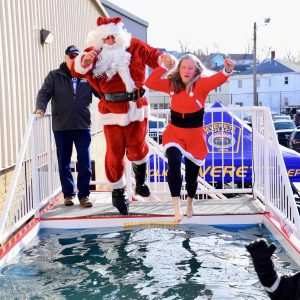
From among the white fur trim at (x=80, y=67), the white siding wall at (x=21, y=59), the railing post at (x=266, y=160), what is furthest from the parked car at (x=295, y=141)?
the white fur trim at (x=80, y=67)

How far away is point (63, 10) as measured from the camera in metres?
8.92

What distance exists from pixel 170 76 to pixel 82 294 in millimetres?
1962

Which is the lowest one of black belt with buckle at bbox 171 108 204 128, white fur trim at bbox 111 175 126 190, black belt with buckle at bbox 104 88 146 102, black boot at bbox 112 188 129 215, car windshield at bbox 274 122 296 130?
car windshield at bbox 274 122 296 130

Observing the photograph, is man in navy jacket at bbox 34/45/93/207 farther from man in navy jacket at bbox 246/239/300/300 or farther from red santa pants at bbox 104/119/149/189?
man in navy jacket at bbox 246/239/300/300

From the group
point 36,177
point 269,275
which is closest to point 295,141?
point 36,177

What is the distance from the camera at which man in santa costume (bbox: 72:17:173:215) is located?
4.28m

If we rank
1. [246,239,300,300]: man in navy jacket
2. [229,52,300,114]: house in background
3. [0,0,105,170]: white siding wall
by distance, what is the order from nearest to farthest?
[246,239,300,300]: man in navy jacket, [0,0,105,170]: white siding wall, [229,52,300,114]: house in background

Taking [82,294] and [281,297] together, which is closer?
[281,297]

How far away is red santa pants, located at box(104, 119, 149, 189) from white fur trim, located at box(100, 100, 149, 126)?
0.05 m

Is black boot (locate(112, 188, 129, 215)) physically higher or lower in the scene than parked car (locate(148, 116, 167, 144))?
lower

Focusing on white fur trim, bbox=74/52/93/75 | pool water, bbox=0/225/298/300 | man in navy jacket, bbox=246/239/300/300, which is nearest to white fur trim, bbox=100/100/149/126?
white fur trim, bbox=74/52/93/75

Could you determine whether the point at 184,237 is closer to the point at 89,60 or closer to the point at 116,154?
the point at 116,154

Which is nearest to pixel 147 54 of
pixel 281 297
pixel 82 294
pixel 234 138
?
pixel 82 294

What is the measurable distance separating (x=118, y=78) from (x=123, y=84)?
0.23ft
